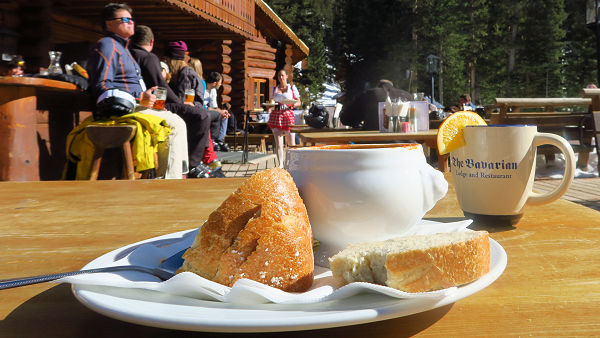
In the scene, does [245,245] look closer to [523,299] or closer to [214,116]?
[523,299]

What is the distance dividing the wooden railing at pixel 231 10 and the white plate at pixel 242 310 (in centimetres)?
692

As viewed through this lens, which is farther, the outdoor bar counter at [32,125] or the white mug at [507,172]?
the outdoor bar counter at [32,125]

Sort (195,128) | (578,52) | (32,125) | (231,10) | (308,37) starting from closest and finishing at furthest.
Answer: (32,125), (195,128), (231,10), (578,52), (308,37)

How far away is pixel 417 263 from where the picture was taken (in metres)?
0.44

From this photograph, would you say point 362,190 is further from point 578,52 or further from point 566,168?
point 578,52

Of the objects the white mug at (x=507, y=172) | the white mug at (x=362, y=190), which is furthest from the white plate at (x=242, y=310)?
the white mug at (x=507, y=172)

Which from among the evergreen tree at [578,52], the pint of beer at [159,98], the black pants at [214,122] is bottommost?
the black pants at [214,122]

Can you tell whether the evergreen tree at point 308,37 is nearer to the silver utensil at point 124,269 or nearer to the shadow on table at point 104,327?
the silver utensil at point 124,269

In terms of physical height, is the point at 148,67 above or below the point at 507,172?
above

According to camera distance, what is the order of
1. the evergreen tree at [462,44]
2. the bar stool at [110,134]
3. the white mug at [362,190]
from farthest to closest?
the evergreen tree at [462,44] < the bar stool at [110,134] < the white mug at [362,190]

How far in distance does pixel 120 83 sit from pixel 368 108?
9.23 ft

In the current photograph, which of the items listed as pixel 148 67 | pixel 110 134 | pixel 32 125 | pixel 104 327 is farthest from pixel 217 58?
pixel 104 327

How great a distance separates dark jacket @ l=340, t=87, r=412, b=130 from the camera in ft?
17.8

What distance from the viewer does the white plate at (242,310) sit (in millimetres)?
355
